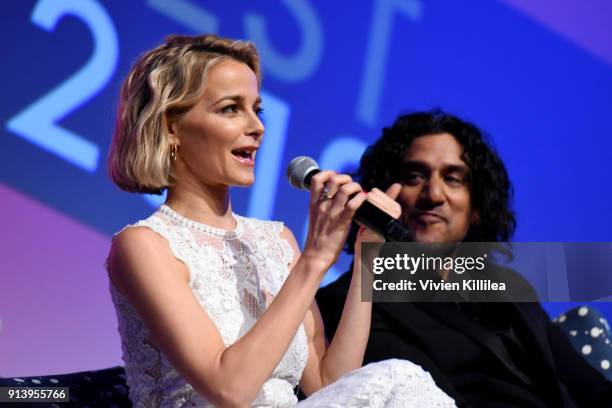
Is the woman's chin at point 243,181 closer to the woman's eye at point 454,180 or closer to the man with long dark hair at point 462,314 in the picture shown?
the man with long dark hair at point 462,314

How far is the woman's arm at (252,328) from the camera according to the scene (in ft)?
4.83

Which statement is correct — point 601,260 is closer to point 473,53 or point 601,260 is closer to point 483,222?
point 483,222

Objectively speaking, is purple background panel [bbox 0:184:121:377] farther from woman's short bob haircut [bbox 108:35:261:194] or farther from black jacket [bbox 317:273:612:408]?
woman's short bob haircut [bbox 108:35:261:194]

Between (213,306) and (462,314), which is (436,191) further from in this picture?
(213,306)

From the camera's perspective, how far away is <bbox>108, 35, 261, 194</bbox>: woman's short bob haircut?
171 centimetres

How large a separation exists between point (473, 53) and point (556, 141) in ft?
1.43

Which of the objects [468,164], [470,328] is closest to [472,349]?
[470,328]

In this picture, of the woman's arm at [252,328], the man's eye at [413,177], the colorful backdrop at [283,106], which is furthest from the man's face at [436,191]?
the woman's arm at [252,328]

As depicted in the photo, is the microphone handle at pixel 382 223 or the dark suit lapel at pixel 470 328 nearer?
the microphone handle at pixel 382 223

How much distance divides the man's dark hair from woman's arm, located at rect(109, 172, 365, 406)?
977mm

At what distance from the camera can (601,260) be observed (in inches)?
117

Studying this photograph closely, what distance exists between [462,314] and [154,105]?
38.7 inches

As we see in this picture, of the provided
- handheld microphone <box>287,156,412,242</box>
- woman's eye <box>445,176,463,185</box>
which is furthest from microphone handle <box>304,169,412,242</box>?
woman's eye <box>445,176,463,185</box>

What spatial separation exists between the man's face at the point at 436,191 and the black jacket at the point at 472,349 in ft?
0.71
